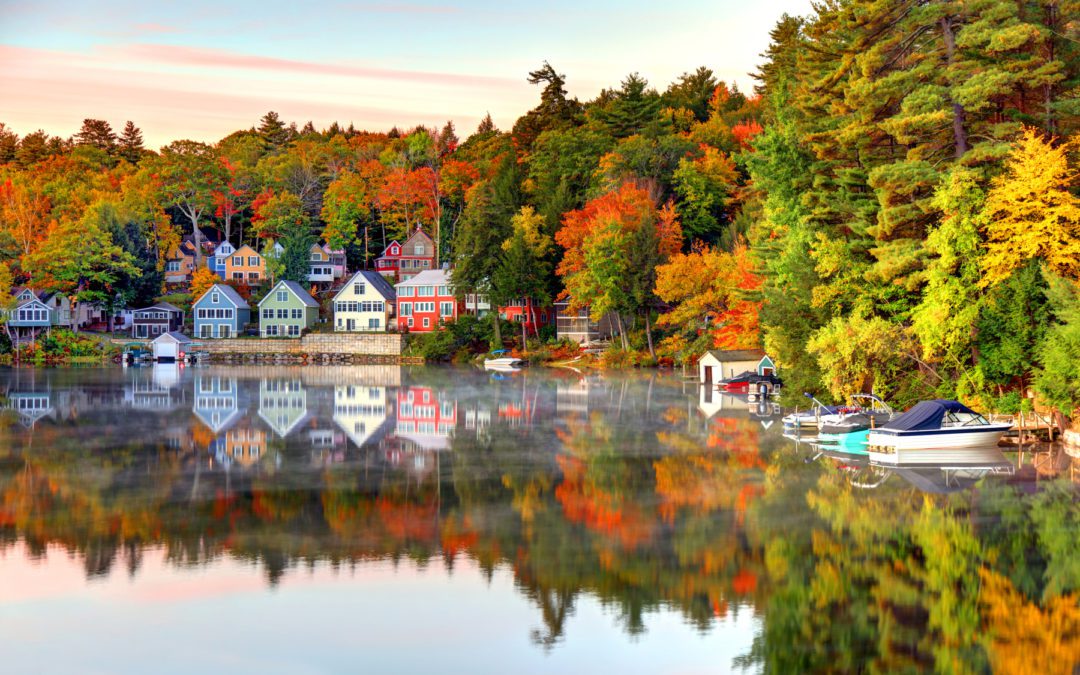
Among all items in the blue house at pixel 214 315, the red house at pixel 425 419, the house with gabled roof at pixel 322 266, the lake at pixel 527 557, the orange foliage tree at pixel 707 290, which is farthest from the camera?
the house with gabled roof at pixel 322 266

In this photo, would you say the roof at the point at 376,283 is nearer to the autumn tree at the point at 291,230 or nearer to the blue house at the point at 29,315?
the autumn tree at the point at 291,230

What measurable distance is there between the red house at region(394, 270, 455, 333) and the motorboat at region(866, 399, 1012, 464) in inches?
2813

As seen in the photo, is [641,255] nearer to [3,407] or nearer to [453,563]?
[3,407]

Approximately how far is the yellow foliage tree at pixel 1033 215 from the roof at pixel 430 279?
72.2m

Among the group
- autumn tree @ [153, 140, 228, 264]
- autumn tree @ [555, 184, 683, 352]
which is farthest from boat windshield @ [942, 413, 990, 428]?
autumn tree @ [153, 140, 228, 264]

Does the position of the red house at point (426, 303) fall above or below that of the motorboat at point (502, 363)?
above

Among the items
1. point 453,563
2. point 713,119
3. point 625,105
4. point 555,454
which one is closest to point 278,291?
point 625,105

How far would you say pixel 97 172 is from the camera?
138 metres

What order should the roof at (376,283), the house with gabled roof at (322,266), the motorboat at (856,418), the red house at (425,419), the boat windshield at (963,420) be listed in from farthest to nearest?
the house with gabled roof at (322,266)
the roof at (376,283)
the red house at (425,419)
the motorboat at (856,418)
the boat windshield at (963,420)

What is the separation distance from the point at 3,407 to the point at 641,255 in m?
48.7

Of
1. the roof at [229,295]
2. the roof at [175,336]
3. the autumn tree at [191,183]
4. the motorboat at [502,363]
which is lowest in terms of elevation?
the motorboat at [502,363]

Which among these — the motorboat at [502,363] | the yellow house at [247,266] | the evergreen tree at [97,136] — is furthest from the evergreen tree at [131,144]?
the motorboat at [502,363]

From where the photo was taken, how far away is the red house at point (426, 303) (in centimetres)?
10450

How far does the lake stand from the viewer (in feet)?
54.3
